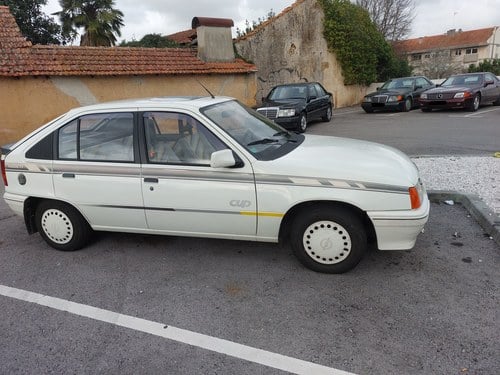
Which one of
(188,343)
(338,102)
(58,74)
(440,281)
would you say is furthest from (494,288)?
(338,102)

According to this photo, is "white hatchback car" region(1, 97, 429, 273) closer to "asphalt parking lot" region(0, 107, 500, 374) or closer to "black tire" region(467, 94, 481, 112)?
"asphalt parking lot" region(0, 107, 500, 374)

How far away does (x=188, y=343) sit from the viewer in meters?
2.90

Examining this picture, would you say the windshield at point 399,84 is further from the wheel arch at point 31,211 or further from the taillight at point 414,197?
the wheel arch at point 31,211

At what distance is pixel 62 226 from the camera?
14.6ft

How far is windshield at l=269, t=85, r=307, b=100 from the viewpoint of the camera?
1365 cm

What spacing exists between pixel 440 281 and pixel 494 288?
412 millimetres

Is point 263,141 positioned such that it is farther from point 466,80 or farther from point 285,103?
point 466,80

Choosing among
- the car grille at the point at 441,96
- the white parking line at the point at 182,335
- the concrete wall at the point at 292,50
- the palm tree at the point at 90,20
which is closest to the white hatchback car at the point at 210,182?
the white parking line at the point at 182,335

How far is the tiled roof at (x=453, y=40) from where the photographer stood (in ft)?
194

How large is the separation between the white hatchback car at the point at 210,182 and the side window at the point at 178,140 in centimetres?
1

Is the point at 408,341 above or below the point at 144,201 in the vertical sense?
below

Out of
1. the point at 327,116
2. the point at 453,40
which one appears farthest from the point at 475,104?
the point at 453,40

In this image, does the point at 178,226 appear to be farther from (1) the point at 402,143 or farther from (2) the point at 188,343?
(1) the point at 402,143

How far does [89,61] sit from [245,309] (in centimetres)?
1183
